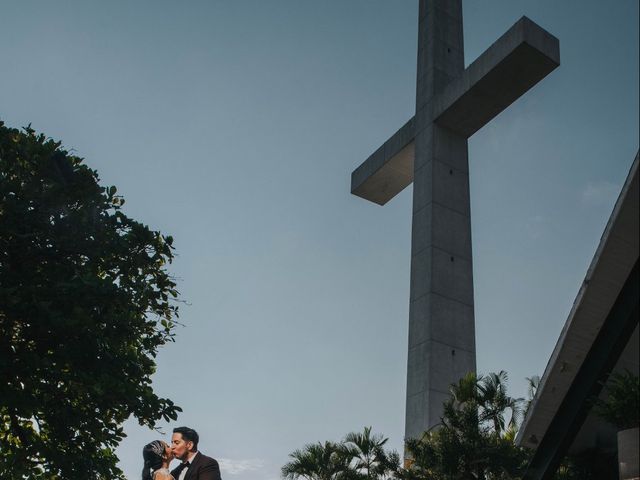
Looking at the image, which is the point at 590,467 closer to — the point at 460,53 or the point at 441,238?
the point at 441,238

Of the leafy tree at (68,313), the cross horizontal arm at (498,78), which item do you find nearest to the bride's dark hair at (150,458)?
the leafy tree at (68,313)

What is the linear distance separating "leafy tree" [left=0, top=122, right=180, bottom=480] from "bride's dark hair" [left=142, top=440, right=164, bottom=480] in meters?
7.92

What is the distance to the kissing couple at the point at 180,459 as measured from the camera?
22.3 feet

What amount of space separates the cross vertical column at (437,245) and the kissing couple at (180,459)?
47.5 feet

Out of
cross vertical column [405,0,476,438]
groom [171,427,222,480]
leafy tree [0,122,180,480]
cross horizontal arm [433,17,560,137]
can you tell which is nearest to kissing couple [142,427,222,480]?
groom [171,427,222,480]

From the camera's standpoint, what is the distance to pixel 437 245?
76.8 ft

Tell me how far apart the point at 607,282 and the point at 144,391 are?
35.6 feet

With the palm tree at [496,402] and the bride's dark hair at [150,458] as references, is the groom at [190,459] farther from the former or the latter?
the palm tree at [496,402]

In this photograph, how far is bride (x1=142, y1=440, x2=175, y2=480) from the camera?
6.75 meters

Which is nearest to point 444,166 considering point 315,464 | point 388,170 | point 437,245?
point 437,245

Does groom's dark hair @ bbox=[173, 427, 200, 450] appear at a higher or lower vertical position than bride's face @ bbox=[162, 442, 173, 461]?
higher

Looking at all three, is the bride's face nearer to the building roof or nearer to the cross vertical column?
the building roof

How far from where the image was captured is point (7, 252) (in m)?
15.5

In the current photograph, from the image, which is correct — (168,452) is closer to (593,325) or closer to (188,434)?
(188,434)
